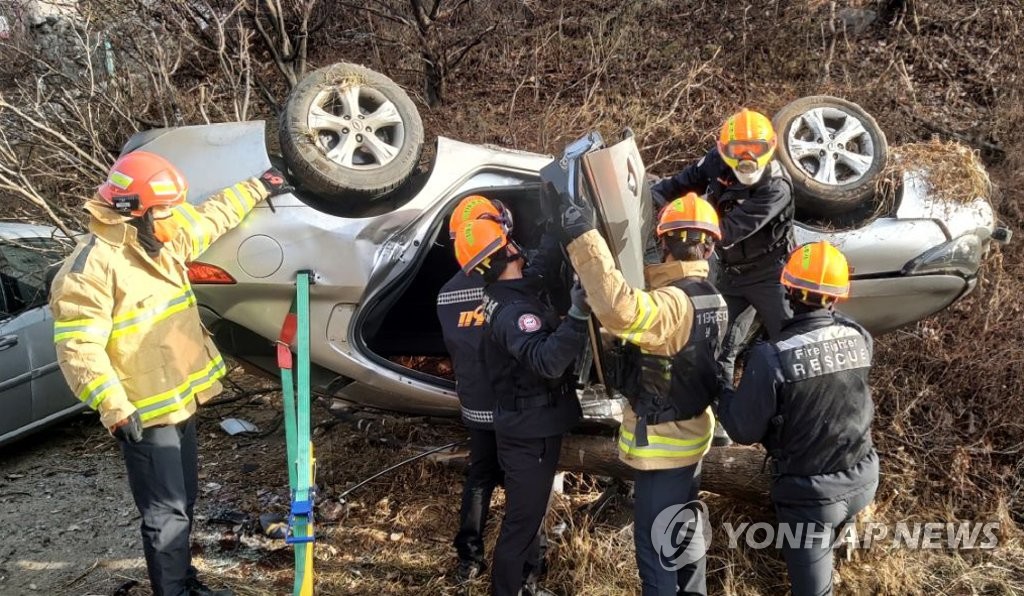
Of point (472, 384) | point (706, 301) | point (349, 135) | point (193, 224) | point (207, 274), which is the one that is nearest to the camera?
point (706, 301)

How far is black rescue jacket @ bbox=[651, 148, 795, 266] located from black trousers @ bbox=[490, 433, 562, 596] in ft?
4.40

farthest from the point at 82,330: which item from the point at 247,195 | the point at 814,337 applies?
Result: the point at 814,337

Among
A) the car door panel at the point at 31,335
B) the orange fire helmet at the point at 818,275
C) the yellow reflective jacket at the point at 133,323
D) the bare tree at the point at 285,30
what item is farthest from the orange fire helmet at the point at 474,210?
the bare tree at the point at 285,30

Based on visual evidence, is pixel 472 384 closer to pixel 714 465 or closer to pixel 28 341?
pixel 714 465

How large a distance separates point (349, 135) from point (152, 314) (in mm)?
1243

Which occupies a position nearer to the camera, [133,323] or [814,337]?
[814,337]

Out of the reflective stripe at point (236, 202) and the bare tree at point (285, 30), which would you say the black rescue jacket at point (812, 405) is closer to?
the reflective stripe at point (236, 202)

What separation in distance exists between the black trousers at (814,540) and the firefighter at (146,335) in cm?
248

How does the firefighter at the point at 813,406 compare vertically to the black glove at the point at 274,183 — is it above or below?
below

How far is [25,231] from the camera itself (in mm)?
5426

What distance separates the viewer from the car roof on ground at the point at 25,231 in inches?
207

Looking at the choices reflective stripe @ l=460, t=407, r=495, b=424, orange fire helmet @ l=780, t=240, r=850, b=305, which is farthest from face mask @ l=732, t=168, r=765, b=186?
reflective stripe @ l=460, t=407, r=495, b=424

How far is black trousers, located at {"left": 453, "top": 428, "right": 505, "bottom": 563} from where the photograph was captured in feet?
11.1

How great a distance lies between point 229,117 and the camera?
656 centimetres
